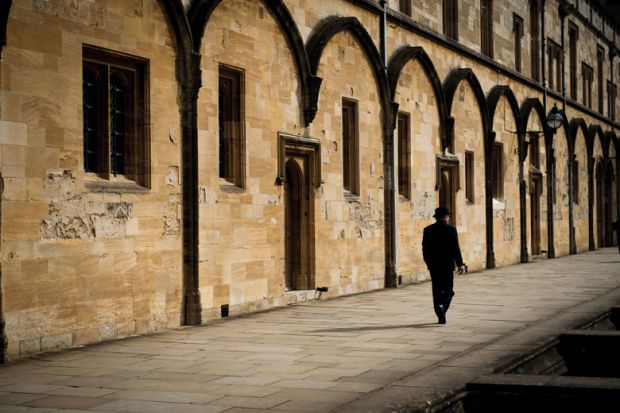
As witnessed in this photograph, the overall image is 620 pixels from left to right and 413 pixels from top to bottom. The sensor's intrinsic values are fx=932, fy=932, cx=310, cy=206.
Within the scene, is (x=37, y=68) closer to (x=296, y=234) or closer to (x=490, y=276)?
(x=296, y=234)

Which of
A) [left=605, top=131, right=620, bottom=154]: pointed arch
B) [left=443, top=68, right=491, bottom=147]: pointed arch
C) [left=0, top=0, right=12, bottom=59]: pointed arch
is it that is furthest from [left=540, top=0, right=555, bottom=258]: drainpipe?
[left=0, top=0, right=12, bottom=59]: pointed arch

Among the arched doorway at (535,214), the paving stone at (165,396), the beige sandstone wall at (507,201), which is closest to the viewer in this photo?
the paving stone at (165,396)

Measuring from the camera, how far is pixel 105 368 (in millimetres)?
8477

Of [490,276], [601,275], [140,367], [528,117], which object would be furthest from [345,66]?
[528,117]

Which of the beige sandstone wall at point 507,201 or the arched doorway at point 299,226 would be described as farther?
the beige sandstone wall at point 507,201

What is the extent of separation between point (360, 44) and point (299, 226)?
403cm

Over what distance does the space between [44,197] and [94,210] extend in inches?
32.3

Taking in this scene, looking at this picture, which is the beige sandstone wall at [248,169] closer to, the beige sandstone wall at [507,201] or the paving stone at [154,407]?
the paving stone at [154,407]

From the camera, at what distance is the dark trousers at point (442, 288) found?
11.6 meters

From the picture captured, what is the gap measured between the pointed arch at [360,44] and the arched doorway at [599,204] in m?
21.9

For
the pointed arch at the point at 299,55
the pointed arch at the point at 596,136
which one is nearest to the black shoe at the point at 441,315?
Result: the pointed arch at the point at 299,55

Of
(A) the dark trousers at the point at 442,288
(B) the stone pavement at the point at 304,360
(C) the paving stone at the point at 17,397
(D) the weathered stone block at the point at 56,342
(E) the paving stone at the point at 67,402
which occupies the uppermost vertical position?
(A) the dark trousers at the point at 442,288

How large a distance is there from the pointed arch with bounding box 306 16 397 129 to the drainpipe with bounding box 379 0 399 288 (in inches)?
3.5

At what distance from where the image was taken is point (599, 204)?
126ft
